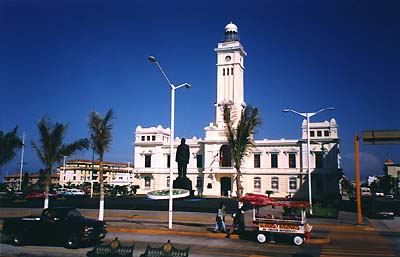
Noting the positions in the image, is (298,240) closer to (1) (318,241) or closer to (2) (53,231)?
(1) (318,241)

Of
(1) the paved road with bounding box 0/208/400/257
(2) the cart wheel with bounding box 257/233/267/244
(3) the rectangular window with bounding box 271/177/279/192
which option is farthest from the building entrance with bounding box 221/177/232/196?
(2) the cart wheel with bounding box 257/233/267/244

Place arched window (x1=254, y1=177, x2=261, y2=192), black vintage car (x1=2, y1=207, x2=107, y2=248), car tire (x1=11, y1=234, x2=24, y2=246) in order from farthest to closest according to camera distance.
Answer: arched window (x1=254, y1=177, x2=261, y2=192) → car tire (x1=11, y1=234, x2=24, y2=246) → black vintage car (x1=2, y1=207, x2=107, y2=248)

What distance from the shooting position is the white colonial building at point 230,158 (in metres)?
56.4

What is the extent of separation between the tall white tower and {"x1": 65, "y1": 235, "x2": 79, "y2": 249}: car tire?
50.9 metres

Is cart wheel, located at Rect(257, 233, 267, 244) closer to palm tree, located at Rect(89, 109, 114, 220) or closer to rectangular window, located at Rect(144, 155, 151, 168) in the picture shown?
palm tree, located at Rect(89, 109, 114, 220)

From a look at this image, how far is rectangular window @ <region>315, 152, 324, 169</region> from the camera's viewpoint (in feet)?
185

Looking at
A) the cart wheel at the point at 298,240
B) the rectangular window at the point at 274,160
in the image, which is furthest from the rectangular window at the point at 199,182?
the cart wheel at the point at 298,240

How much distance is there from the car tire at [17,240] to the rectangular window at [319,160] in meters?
49.4

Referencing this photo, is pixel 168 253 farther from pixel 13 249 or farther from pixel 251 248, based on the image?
pixel 13 249

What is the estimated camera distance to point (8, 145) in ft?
68.8

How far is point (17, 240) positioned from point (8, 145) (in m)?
8.50

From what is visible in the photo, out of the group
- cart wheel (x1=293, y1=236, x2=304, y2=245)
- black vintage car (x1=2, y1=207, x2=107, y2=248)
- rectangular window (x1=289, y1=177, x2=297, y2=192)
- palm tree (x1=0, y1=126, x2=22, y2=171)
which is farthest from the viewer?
rectangular window (x1=289, y1=177, x2=297, y2=192)

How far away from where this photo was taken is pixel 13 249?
526 inches

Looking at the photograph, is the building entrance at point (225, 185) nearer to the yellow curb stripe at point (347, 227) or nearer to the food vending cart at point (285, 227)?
the yellow curb stripe at point (347, 227)
